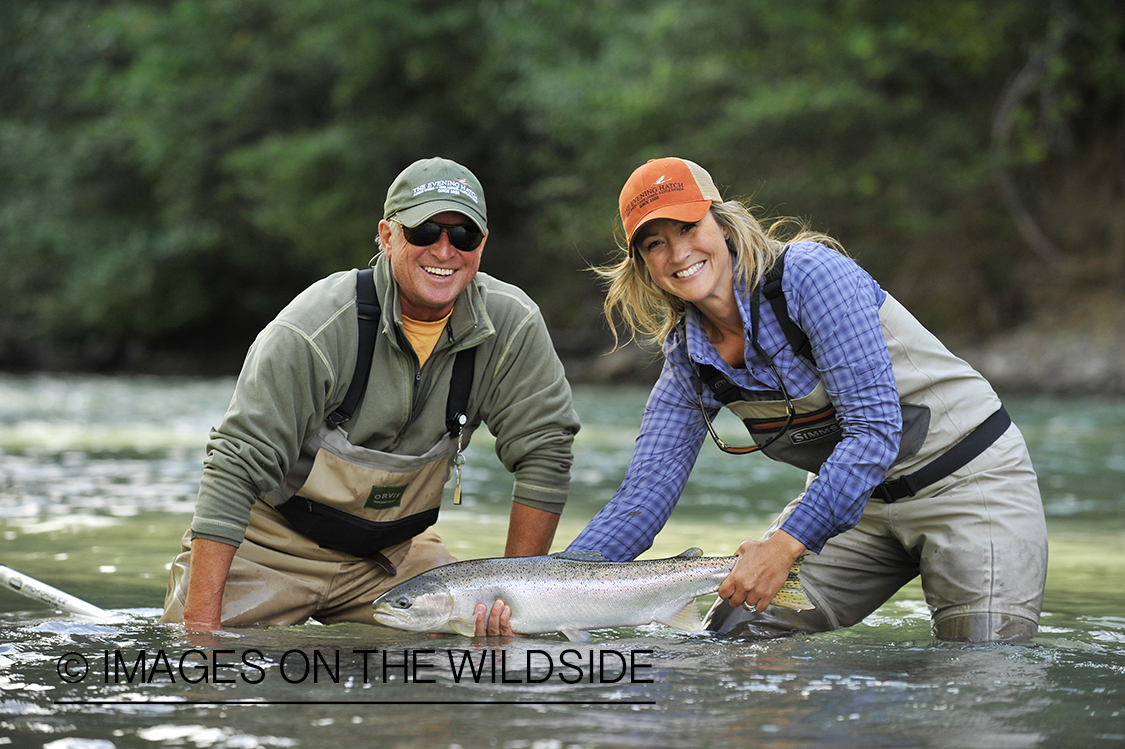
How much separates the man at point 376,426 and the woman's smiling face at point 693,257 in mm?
695

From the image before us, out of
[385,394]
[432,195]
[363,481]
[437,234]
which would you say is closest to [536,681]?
[363,481]

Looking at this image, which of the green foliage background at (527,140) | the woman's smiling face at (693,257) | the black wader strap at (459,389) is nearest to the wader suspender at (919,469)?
the woman's smiling face at (693,257)

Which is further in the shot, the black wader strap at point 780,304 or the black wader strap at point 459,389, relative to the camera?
the black wader strap at point 459,389

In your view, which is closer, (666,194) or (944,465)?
(666,194)

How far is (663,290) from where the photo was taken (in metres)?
4.46

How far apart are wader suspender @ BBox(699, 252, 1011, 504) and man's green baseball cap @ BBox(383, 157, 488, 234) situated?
3.34 ft

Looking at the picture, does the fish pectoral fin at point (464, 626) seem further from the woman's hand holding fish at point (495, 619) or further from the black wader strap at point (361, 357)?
the black wader strap at point (361, 357)

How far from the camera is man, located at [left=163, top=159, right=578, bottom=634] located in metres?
4.25

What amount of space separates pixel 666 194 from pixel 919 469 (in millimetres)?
1325

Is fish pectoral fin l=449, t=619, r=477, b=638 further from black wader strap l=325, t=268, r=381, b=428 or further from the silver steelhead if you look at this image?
black wader strap l=325, t=268, r=381, b=428

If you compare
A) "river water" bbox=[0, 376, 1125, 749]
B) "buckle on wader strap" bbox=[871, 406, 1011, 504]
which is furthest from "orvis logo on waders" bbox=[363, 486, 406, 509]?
"buckle on wader strap" bbox=[871, 406, 1011, 504]

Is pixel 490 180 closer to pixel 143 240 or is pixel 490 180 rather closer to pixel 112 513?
pixel 143 240

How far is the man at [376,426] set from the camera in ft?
13.9

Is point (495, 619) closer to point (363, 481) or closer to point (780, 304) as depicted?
point (363, 481)
